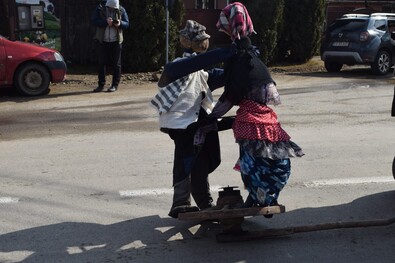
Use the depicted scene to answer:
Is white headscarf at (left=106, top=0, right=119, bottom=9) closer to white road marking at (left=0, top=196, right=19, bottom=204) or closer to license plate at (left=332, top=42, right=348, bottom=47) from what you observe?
license plate at (left=332, top=42, right=348, bottom=47)

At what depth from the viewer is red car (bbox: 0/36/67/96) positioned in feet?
44.3

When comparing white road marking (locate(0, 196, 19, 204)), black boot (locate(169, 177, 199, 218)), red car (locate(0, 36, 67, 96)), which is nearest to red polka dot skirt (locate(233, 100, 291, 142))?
black boot (locate(169, 177, 199, 218))

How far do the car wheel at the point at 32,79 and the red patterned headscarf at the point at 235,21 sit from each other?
9.18 meters

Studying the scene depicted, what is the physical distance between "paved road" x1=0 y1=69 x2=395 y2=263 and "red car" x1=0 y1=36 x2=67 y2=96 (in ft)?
3.79

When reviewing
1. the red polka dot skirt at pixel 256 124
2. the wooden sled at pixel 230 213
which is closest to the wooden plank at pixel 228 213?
the wooden sled at pixel 230 213

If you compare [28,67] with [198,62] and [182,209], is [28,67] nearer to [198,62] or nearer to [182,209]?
[182,209]

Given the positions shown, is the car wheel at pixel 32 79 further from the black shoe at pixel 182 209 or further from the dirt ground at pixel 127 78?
the black shoe at pixel 182 209

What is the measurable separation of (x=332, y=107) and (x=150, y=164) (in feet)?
17.9

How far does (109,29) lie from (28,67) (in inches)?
72.9

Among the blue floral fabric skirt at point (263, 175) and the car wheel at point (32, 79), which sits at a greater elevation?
the blue floral fabric skirt at point (263, 175)

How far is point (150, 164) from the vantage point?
8.23 meters

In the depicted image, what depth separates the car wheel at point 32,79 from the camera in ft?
45.2

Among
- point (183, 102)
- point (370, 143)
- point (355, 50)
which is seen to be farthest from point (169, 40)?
point (183, 102)

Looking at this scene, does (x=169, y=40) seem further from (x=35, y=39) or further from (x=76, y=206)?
(x=76, y=206)
